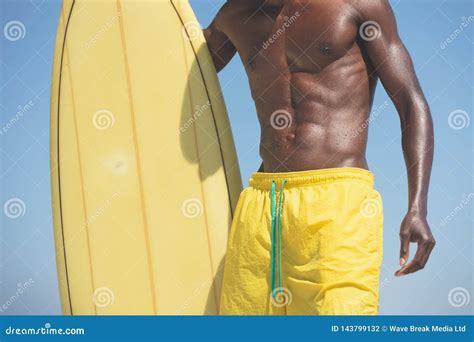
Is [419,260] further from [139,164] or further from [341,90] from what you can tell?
[139,164]

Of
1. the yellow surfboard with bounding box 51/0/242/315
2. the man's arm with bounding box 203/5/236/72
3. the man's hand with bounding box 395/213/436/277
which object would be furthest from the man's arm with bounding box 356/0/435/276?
the yellow surfboard with bounding box 51/0/242/315

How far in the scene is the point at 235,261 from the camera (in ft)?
8.16

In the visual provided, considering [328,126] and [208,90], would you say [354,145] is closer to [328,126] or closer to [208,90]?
[328,126]

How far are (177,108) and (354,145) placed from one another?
2.97ft

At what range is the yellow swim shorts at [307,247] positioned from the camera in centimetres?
223

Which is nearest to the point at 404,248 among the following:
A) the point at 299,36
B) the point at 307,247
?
the point at 307,247

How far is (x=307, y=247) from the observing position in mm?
2297

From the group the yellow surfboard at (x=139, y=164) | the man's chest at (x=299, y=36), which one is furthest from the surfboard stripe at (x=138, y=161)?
the man's chest at (x=299, y=36)

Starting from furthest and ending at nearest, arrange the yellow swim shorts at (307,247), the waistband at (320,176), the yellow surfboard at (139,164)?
the yellow surfboard at (139,164), the waistband at (320,176), the yellow swim shorts at (307,247)

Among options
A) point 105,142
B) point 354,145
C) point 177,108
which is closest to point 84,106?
point 105,142

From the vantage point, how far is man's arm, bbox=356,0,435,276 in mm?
2412

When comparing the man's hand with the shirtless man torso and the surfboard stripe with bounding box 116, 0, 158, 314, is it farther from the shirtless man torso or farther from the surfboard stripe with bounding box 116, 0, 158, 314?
the surfboard stripe with bounding box 116, 0, 158, 314

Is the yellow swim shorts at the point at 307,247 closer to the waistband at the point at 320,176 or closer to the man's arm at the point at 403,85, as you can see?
the waistband at the point at 320,176

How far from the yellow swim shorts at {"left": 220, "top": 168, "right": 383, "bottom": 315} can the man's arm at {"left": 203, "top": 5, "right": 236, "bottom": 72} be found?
0.72 m
